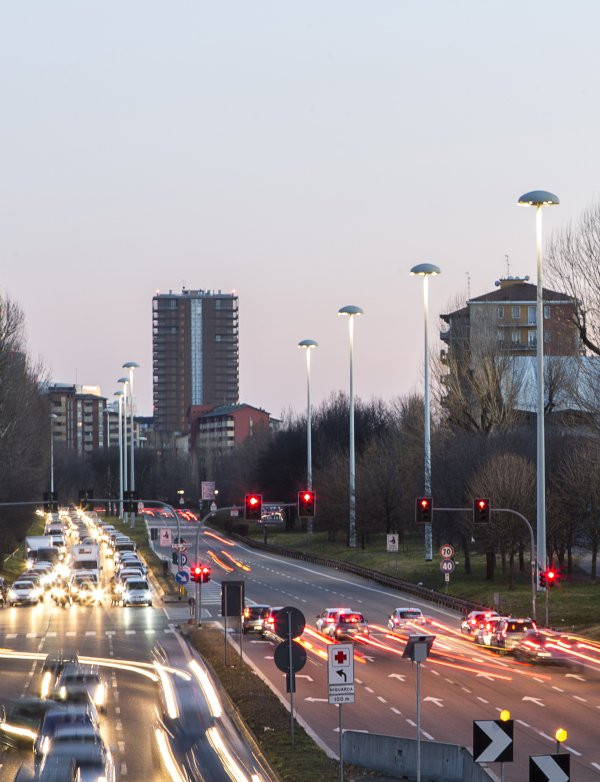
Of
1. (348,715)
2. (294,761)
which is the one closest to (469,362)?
(348,715)

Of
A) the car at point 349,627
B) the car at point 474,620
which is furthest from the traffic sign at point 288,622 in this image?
the car at point 349,627

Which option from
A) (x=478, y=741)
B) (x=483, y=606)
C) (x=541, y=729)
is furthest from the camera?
(x=483, y=606)

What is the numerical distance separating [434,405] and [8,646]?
56.8 m

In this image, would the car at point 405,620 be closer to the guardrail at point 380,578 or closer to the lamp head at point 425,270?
the guardrail at point 380,578

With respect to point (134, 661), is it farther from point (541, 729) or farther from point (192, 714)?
point (541, 729)

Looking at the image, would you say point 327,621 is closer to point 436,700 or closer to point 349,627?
point 349,627

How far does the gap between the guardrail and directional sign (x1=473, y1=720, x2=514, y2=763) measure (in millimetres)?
46447

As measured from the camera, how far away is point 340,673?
24.9m

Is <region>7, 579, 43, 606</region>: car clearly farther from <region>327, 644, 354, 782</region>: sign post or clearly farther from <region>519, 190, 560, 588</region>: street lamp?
<region>327, 644, 354, 782</region>: sign post

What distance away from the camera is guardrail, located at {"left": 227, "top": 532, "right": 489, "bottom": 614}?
68050 millimetres

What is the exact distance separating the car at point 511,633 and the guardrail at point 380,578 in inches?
546

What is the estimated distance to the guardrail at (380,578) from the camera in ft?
223

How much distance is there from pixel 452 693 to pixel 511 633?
11.9 metres

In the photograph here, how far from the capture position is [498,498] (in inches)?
3009
